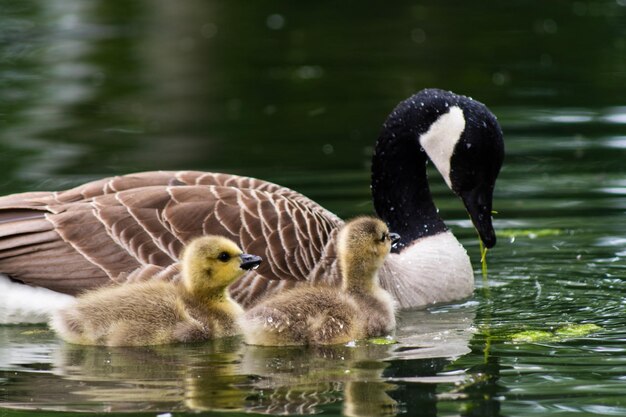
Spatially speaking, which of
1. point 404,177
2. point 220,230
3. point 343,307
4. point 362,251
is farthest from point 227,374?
point 404,177

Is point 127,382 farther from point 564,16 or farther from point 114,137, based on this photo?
point 564,16

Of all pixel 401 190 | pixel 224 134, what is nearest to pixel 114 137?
pixel 224 134

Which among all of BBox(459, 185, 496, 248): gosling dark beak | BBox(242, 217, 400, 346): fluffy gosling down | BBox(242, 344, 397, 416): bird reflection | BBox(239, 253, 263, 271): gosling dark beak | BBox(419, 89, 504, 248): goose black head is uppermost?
BBox(419, 89, 504, 248): goose black head

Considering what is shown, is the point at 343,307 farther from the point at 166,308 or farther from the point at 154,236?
the point at 154,236

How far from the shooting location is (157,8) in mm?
29344

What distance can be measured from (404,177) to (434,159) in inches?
15.8

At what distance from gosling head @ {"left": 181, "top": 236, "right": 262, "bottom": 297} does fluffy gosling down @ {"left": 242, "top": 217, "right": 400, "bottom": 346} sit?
1.01 ft

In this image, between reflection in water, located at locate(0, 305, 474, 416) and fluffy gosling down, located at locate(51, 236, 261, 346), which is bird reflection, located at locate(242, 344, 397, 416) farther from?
fluffy gosling down, located at locate(51, 236, 261, 346)

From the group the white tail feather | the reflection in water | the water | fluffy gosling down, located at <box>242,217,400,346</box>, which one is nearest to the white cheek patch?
the water

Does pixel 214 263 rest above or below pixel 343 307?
above

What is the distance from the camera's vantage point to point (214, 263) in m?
9.55

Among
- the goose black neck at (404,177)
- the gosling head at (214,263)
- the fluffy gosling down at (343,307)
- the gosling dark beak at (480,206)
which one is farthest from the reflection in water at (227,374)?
the goose black neck at (404,177)

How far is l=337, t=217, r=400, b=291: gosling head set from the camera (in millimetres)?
9828

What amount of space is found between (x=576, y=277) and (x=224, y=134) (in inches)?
309
